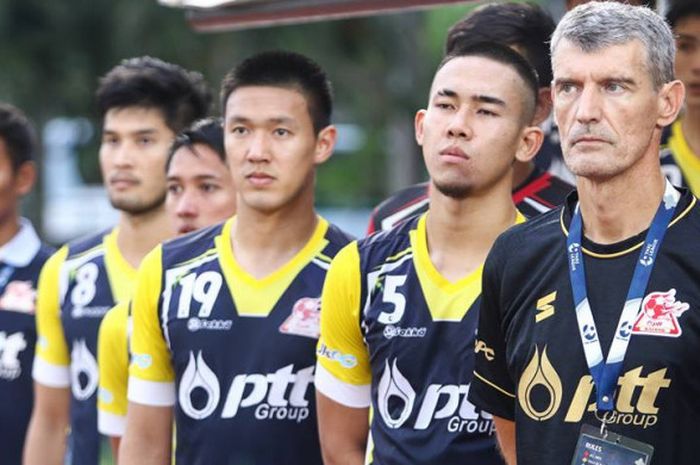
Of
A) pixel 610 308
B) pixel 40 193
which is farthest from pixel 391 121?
pixel 610 308

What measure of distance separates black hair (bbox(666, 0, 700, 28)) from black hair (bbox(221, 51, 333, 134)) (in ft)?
4.55

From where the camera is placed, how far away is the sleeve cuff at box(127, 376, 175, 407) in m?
5.70

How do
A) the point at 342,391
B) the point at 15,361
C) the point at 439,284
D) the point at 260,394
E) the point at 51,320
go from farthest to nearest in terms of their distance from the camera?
the point at 15,361, the point at 51,320, the point at 260,394, the point at 342,391, the point at 439,284

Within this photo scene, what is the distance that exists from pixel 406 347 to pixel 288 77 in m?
1.35

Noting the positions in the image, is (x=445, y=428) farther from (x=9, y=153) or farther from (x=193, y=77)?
(x=9, y=153)

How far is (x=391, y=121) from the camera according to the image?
1443 centimetres

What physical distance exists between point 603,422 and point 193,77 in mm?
3843

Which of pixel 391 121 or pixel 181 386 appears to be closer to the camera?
pixel 181 386

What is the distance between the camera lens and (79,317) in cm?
679

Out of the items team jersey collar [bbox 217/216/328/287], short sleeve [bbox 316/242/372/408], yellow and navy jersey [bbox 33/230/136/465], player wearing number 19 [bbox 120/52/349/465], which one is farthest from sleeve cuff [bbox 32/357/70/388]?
short sleeve [bbox 316/242/372/408]

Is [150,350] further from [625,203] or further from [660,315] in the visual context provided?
[660,315]

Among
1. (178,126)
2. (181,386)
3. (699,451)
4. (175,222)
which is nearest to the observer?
(699,451)

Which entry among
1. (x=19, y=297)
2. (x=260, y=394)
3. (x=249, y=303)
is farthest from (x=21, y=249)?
(x=260, y=394)

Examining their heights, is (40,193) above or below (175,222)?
above
